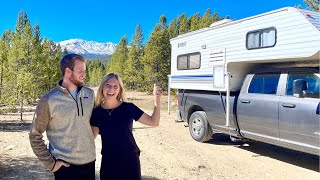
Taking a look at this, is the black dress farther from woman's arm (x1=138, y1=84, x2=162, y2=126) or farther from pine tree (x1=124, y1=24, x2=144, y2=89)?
pine tree (x1=124, y1=24, x2=144, y2=89)

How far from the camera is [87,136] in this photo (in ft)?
9.37

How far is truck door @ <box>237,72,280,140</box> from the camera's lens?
6.21m

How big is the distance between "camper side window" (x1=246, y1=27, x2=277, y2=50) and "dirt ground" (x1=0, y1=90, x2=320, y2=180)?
242cm

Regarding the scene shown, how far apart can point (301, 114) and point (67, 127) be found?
Answer: 429 cm

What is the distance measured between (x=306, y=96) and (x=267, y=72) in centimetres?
126

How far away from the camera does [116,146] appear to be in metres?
2.96

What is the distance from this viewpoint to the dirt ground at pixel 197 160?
5781 mm

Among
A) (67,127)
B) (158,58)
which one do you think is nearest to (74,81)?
(67,127)

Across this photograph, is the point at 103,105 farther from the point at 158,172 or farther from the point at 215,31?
the point at 215,31

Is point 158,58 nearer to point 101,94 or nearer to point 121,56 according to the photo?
point 121,56

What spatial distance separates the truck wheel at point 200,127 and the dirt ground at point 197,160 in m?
0.18

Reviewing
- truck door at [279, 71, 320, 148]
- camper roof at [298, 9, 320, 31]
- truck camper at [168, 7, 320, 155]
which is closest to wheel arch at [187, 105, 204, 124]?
truck camper at [168, 7, 320, 155]

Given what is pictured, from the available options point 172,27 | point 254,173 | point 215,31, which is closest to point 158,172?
point 254,173

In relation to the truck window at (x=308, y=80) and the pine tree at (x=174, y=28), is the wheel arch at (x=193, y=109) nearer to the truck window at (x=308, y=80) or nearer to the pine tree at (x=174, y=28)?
the truck window at (x=308, y=80)
